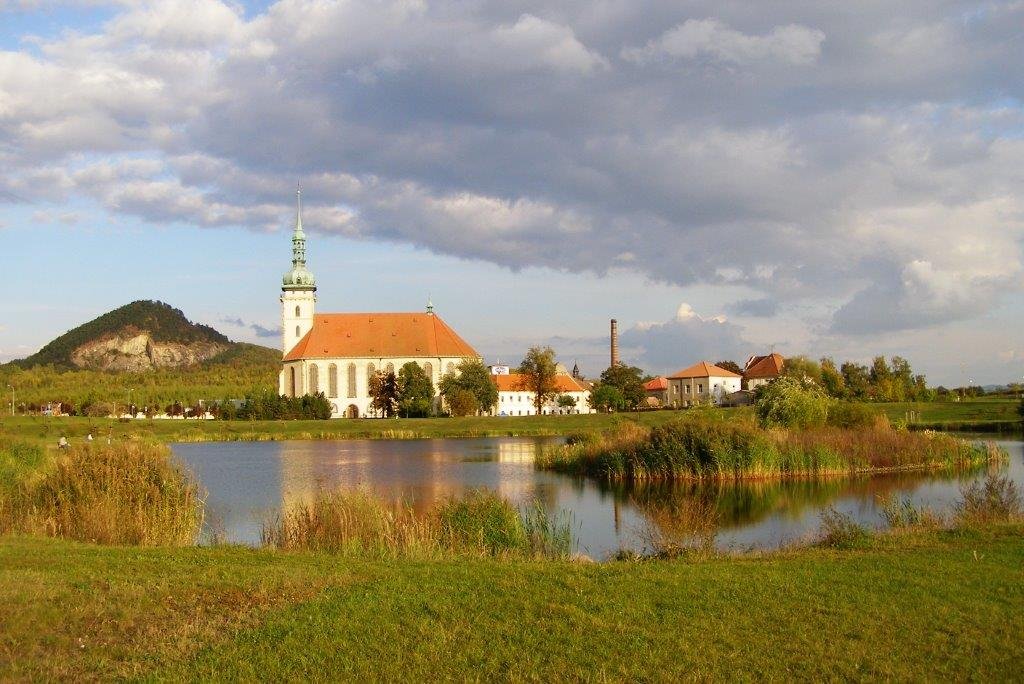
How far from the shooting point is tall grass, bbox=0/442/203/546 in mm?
14500

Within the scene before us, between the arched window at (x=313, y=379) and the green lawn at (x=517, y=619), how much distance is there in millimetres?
83792

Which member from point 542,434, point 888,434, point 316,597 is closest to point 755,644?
point 316,597

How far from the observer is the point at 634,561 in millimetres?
12086

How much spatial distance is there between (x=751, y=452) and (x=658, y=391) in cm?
9524

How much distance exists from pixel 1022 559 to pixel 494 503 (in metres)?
8.03

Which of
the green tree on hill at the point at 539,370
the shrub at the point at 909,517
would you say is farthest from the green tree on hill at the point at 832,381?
the shrub at the point at 909,517

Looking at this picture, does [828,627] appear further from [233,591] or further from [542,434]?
[542,434]

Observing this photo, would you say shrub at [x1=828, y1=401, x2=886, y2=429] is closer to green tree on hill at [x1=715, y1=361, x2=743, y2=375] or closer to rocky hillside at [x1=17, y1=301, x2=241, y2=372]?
green tree on hill at [x1=715, y1=361, x2=743, y2=375]

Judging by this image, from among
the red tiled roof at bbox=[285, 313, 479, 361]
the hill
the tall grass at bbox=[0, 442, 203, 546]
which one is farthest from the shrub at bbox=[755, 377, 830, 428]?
the hill

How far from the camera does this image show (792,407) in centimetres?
3566

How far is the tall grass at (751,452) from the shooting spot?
2856 centimetres

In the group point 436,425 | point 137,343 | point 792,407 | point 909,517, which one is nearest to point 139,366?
point 137,343

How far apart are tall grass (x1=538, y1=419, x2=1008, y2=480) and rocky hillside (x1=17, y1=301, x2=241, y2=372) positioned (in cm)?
13752

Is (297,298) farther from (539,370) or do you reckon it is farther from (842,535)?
(842,535)
